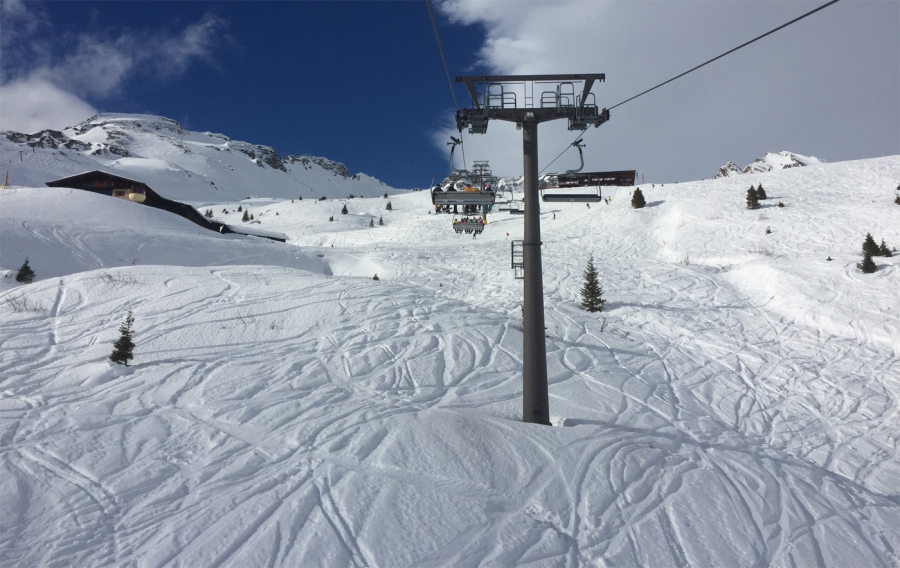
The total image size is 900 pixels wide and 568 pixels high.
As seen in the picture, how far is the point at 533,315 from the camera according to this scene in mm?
6879

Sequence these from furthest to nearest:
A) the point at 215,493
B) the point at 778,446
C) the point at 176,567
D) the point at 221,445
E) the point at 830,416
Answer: the point at 830,416, the point at 778,446, the point at 221,445, the point at 215,493, the point at 176,567

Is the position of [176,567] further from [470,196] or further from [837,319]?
[837,319]

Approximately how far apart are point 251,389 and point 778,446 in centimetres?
926

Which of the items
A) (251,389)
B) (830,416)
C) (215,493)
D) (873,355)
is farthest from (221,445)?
(873,355)

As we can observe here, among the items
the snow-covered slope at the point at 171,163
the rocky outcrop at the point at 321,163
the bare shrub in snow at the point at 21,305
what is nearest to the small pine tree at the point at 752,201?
the bare shrub in snow at the point at 21,305

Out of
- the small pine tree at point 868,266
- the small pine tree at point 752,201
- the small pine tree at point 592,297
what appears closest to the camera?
the small pine tree at point 868,266

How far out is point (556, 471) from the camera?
A: 19.5 feet

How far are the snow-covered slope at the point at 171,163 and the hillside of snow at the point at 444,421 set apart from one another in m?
65.2

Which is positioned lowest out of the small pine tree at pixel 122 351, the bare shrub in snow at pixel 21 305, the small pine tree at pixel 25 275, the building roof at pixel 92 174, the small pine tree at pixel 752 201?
the small pine tree at pixel 122 351

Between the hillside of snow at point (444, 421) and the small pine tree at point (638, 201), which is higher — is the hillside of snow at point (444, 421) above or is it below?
below

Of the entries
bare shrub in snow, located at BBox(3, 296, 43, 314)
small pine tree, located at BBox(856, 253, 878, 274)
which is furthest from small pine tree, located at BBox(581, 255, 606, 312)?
bare shrub in snow, located at BBox(3, 296, 43, 314)

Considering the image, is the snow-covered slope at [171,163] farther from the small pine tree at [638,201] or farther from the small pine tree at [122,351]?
the small pine tree at [122,351]

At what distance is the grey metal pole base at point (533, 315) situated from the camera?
684 cm

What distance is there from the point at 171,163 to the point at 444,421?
4662 inches
